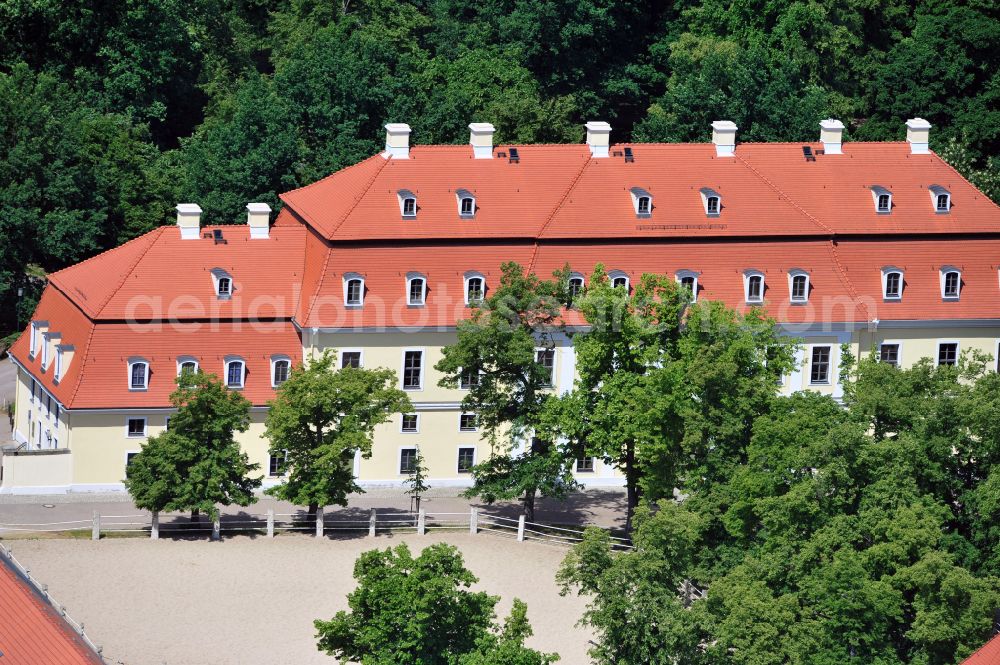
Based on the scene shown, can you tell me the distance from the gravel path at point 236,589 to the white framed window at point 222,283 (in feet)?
35.9

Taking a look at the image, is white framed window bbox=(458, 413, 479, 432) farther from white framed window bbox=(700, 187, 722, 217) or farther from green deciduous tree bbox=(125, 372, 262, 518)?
white framed window bbox=(700, 187, 722, 217)

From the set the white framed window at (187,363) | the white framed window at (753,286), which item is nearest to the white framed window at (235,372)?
the white framed window at (187,363)

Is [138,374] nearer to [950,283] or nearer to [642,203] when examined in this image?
[642,203]

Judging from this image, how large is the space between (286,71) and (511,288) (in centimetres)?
2821

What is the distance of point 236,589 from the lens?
8000 cm

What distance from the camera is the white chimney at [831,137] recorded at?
3861 inches

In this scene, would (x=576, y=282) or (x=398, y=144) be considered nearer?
(x=576, y=282)

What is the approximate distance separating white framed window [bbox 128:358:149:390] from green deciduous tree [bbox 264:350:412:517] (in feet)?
21.3

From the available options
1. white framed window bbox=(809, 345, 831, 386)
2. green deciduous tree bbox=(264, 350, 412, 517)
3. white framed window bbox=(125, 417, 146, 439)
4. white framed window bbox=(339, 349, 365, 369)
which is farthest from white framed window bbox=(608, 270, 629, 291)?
white framed window bbox=(125, 417, 146, 439)

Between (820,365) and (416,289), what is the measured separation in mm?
15609

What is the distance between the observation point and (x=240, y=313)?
91500mm

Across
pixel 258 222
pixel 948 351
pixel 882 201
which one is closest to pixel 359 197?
pixel 258 222

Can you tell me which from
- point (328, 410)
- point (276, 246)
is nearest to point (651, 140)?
point (276, 246)

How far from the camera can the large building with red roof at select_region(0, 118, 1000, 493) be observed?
90.1 metres
